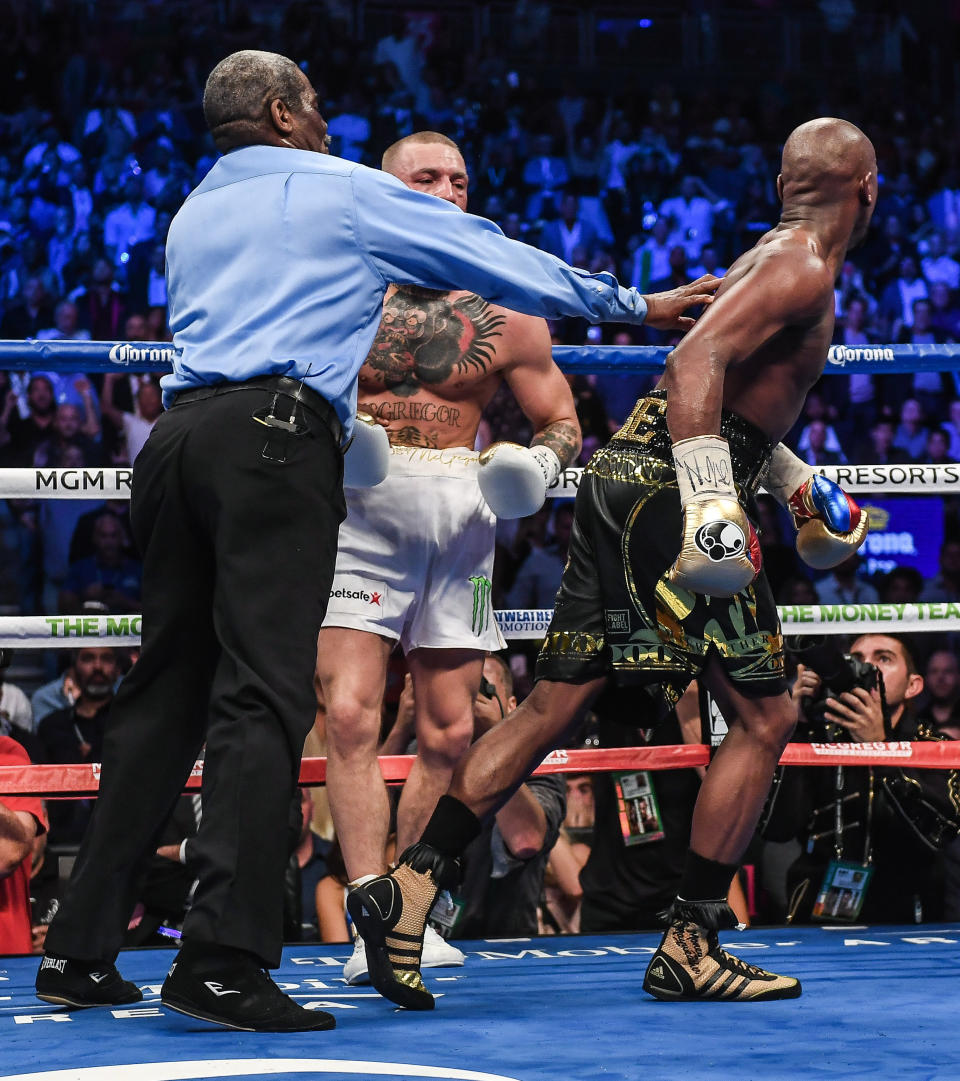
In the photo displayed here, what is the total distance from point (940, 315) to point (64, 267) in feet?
17.7

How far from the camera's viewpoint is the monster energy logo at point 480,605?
2.68m

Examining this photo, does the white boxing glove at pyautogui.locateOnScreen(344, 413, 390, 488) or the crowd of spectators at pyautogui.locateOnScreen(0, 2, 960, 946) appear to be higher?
the crowd of spectators at pyautogui.locateOnScreen(0, 2, 960, 946)

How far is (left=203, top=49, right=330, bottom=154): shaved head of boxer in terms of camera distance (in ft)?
6.82

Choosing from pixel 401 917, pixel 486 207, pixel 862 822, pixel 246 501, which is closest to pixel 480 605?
pixel 401 917

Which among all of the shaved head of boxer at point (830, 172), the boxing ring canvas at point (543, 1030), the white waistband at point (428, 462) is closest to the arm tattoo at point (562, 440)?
the white waistband at point (428, 462)

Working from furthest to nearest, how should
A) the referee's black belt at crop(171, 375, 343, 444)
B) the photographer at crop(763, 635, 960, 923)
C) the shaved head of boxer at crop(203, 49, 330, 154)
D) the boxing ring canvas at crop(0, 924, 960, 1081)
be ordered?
the photographer at crop(763, 635, 960, 923), the shaved head of boxer at crop(203, 49, 330, 154), the referee's black belt at crop(171, 375, 343, 444), the boxing ring canvas at crop(0, 924, 960, 1081)

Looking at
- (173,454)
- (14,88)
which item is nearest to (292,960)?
(173,454)

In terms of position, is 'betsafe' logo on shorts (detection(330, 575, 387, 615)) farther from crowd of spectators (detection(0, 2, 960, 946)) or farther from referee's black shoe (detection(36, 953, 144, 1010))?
A: crowd of spectators (detection(0, 2, 960, 946))

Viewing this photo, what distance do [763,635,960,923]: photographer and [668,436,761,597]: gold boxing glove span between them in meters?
1.22

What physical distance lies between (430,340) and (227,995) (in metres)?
1.38

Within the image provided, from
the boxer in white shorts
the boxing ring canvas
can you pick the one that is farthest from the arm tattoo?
the boxing ring canvas

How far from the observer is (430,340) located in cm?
274

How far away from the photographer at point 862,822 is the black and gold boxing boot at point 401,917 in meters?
1.27

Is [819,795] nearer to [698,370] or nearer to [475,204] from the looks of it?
[698,370]
